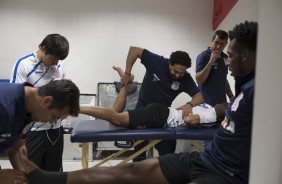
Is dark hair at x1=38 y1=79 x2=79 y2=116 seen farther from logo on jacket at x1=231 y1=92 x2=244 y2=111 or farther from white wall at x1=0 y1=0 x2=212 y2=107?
white wall at x1=0 y1=0 x2=212 y2=107

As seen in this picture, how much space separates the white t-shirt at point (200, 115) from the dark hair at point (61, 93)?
116cm

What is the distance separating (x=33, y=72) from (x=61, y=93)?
90cm

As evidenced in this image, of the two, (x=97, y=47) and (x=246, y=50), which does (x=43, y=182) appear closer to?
(x=246, y=50)

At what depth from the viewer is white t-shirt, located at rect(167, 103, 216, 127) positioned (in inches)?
92.9

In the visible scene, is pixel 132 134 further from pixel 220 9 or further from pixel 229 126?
pixel 220 9

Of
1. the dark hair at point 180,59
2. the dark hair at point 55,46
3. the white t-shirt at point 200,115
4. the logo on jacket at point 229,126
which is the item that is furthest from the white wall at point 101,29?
the logo on jacket at point 229,126

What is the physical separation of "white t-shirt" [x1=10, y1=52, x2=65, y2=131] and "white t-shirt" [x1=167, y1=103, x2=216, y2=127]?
94 cm

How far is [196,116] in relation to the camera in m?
2.33

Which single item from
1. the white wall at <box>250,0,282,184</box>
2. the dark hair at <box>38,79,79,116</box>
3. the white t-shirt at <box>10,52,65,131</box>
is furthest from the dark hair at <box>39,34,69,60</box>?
the white wall at <box>250,0,282,184</box>

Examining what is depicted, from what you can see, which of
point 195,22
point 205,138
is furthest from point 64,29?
point 205,138

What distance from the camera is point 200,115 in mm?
2348

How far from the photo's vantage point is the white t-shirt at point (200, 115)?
7.74 ft

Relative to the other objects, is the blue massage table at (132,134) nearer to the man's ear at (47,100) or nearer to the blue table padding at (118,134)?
the blue table padding at (118,134)

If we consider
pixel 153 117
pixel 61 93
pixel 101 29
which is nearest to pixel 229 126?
pixel 61 93
